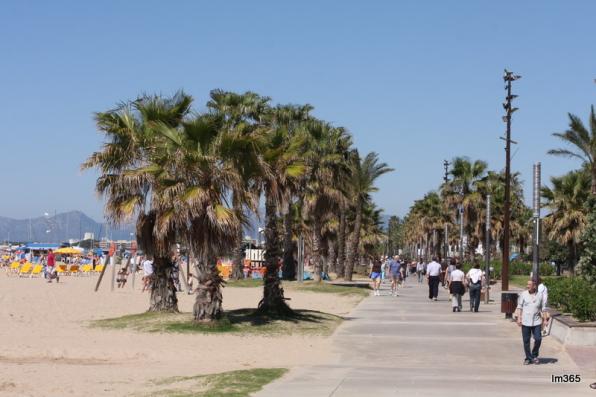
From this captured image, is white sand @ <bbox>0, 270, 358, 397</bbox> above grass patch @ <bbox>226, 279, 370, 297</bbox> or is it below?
below

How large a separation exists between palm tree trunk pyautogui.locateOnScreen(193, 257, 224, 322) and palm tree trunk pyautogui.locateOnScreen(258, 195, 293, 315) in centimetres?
250

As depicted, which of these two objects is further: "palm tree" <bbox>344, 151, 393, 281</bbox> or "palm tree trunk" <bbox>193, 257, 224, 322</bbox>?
"palm tree" <bbox>344, 151, 393, 281</bbox>

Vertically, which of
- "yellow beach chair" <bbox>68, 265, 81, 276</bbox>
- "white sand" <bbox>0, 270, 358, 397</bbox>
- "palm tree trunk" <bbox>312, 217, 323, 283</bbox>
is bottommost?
"white sand" <bbox>0, 270, 358, 397</bbox>

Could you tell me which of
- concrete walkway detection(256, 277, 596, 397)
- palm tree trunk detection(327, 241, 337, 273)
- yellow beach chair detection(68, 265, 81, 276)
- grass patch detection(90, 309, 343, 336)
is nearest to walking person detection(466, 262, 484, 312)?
concrete walkway detection(256, 277, 596, 397)

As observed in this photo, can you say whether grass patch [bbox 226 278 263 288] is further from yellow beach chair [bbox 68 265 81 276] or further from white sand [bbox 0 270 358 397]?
yellow beach chair [bbox 68 265 81 276]

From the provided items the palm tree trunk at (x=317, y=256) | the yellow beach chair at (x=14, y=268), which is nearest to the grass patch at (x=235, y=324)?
the palm tree trunk at (x=317, y=256)

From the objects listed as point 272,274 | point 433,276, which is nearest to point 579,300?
point 272,274

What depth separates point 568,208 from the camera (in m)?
56.2

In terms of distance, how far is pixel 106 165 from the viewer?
2095cm

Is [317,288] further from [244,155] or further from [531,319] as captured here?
[531,319]

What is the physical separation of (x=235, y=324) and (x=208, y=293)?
3.81 ft

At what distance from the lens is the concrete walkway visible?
11.2 metres

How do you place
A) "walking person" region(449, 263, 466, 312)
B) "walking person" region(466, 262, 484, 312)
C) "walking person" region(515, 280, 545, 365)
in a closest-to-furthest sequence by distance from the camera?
"walking person" region(515, 280, 545, 365) < "walking person" region(466, 262, 484, 312) < "walking person" region(449, 263, 466, 312)

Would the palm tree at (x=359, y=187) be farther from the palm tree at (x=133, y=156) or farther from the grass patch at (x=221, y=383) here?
the grass patch at (x=221, y=383)
